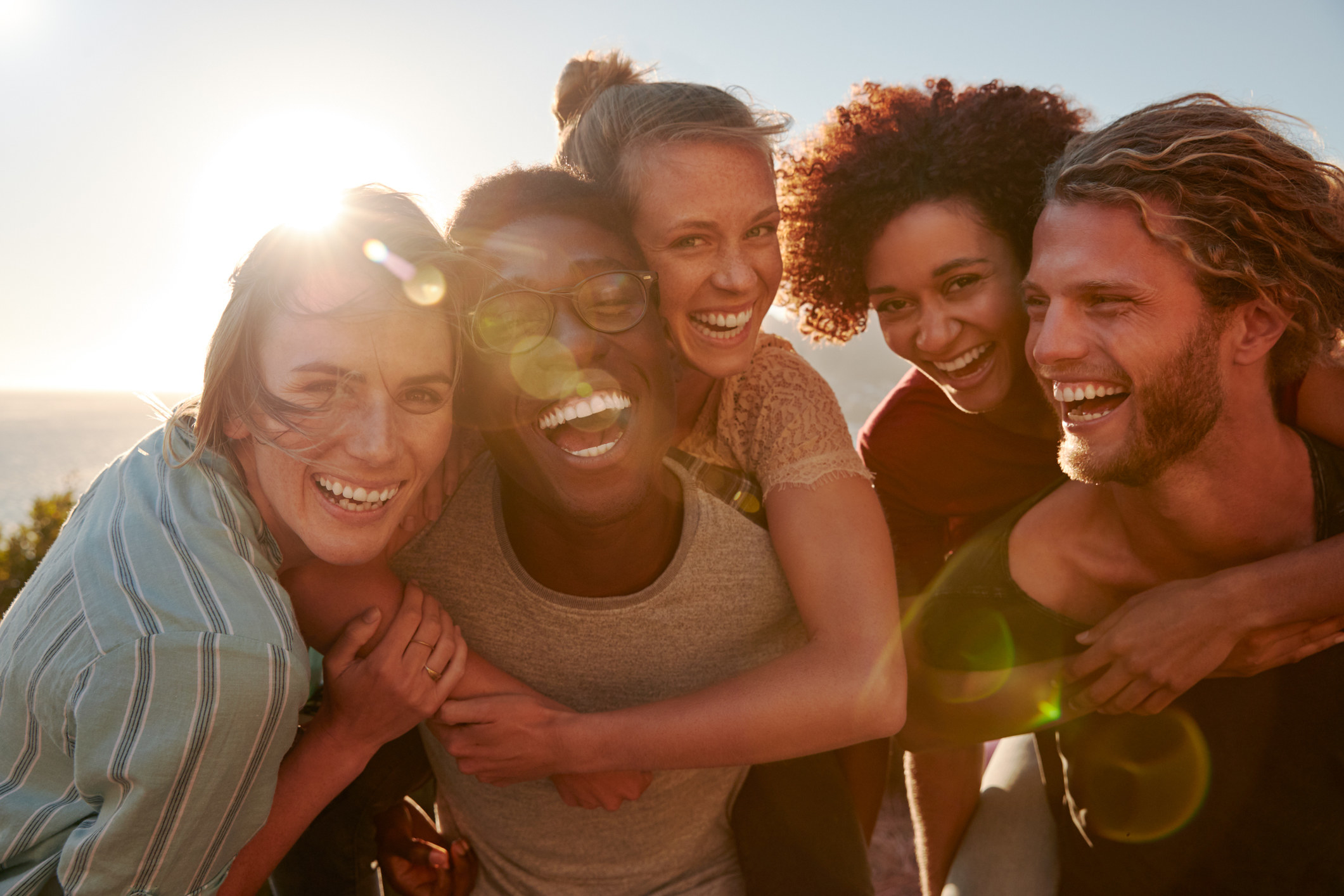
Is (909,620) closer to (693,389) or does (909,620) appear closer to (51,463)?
(693,389)

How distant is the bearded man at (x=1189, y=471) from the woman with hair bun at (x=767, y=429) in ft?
1.84

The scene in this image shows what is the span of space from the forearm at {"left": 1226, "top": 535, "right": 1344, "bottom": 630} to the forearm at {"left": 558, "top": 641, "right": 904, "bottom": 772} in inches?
37.3

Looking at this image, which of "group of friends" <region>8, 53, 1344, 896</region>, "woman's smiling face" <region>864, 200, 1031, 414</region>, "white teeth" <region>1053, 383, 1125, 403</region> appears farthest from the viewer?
"woman's smiling face" <region>864, 200, 1031, 414</region>

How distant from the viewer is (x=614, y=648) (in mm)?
2420

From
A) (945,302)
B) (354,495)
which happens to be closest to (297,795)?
(354,495)

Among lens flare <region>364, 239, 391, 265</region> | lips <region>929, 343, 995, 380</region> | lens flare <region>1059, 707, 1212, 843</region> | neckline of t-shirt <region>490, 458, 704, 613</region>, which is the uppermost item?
lens flare <region>364, 239, 391, 265</region>

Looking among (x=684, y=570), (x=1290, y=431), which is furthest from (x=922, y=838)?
(x=1290, y=431)

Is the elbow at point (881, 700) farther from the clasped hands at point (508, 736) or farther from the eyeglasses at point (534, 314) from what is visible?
the eyeglasses at point (534, 314)

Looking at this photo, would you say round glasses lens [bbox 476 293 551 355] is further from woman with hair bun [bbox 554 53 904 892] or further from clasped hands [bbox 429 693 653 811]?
clasped hands [bbox 429 693 653 811]

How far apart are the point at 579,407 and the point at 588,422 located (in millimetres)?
92

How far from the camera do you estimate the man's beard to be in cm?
216

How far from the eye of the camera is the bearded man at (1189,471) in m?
2.14

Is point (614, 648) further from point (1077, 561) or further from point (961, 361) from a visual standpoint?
point (961, 361)

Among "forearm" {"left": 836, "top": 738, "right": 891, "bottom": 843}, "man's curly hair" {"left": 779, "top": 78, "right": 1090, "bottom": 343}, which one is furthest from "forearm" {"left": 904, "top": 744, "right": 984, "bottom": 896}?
"man's curly hair" {"left": 779, "top": 78, "right": 1090, "bottom": 343}
